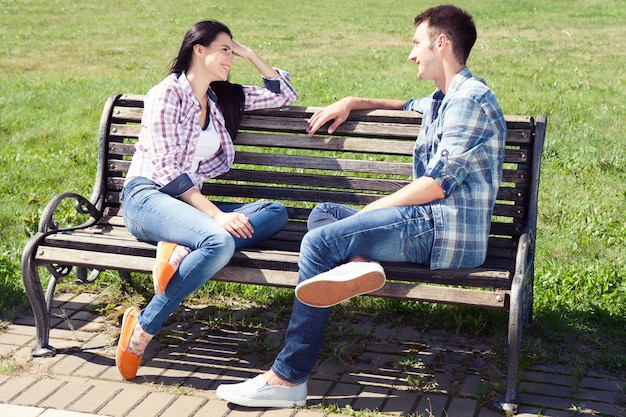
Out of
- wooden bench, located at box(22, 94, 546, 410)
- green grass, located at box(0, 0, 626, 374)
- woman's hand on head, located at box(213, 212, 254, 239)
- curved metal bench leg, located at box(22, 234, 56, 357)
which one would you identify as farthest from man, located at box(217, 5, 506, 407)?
curved metal bench leg, located at box(22, 234, 56, 357)

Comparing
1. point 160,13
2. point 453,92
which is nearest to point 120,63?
point 160,13

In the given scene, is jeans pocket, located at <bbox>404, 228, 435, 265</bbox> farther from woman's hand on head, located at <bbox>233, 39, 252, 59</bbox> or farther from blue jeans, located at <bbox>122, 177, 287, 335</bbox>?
woman's hand on head, located at <bbox>233, 39, 252, 59</bbox>

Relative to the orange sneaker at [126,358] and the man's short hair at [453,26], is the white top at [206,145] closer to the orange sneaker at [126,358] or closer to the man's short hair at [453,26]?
the orange sneaker at [126,358]

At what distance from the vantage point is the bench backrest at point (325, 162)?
15.6 ft

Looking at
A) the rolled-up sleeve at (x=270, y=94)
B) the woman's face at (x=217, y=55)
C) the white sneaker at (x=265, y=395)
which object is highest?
the woman's face at (x=217, y=55)

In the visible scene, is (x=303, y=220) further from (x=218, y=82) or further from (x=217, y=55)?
(x=217, y=55)

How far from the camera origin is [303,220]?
5145 millimetres

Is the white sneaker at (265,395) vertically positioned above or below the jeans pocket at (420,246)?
below

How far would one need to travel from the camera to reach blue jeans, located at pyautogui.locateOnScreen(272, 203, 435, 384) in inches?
162

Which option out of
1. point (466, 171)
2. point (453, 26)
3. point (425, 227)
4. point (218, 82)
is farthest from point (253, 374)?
point (453, 26)

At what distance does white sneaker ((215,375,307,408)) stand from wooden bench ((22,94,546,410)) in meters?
0.47

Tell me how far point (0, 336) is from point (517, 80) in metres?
8.40

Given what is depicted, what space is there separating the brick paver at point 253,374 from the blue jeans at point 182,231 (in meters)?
0.35

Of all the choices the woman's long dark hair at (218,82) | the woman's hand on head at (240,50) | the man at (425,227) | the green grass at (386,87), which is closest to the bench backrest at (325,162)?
the woman's long dark hair at (218,82)
